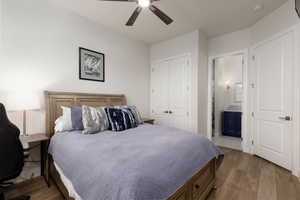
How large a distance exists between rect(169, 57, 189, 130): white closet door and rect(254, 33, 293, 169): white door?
1428 millimetres

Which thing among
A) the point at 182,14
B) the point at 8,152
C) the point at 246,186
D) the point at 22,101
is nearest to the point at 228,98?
the point at 182,14

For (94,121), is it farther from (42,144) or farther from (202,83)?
(202,83)

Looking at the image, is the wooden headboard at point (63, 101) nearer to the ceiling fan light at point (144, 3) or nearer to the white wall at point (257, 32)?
the ceiling fan light at point (144, 3)

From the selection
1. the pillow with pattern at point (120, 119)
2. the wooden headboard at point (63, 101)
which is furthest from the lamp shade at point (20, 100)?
the pillow with pattern at point (120, 119)

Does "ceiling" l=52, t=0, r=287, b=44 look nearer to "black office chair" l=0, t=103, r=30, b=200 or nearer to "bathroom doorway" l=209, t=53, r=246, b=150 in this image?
"bathroom doorway" l=209, t=53, r=246, b=150

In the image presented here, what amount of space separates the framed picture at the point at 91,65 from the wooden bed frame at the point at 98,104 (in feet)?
1.23

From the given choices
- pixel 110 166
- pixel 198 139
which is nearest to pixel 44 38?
pixel 110 166

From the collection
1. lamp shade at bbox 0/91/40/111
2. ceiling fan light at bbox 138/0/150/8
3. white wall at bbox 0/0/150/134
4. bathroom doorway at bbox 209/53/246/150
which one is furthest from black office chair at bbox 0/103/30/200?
bathroom doorway at bbox 209/53/246/150

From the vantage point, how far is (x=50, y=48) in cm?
242

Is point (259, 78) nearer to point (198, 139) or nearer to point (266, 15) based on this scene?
point (266, 15)

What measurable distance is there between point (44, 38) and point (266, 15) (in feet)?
12.9

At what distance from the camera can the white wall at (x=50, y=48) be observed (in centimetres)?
207

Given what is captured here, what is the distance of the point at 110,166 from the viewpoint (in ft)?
3.49

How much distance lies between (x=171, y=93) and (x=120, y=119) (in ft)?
6.03
